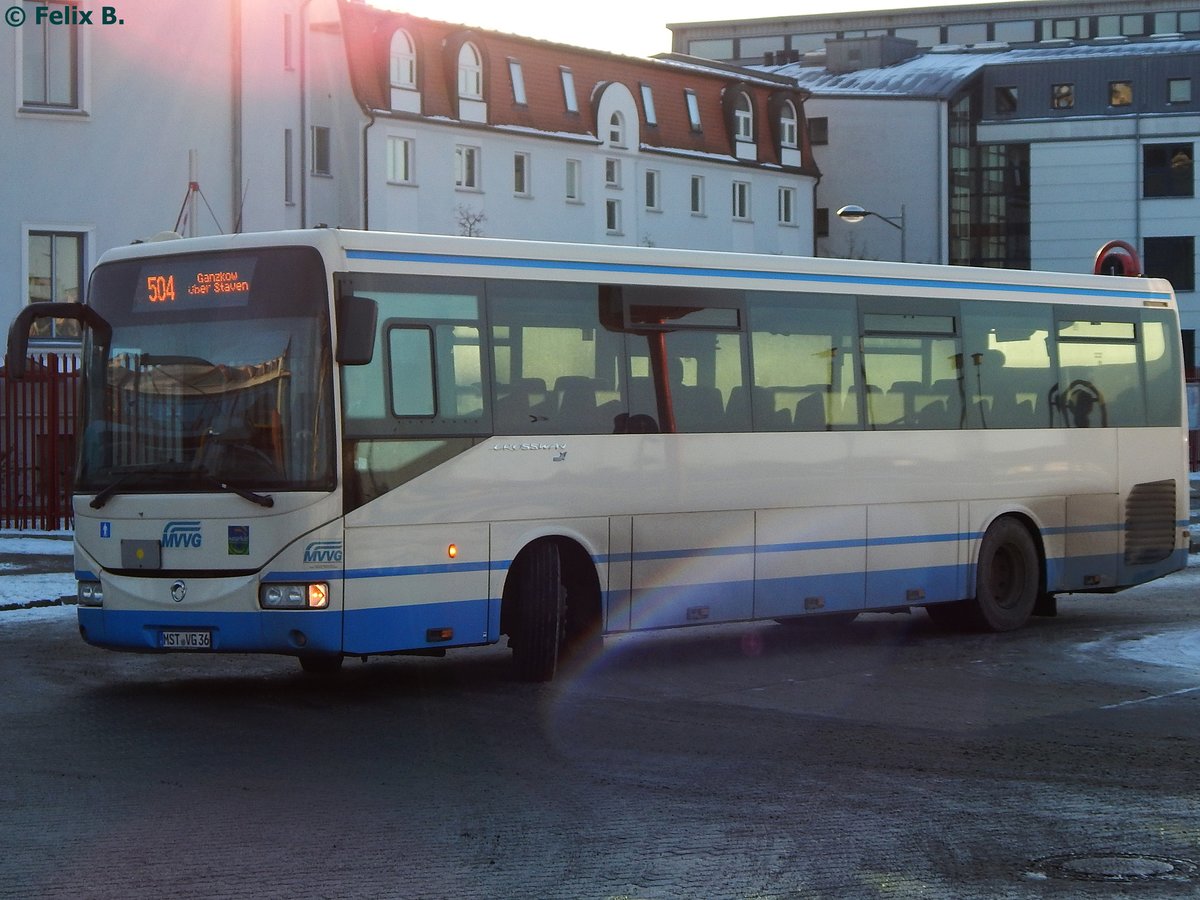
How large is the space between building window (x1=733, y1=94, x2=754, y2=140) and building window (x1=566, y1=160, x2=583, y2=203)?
880cm

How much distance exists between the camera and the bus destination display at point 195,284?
12.3 metres

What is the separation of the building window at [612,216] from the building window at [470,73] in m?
7.36

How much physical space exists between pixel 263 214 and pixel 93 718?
3301 cm

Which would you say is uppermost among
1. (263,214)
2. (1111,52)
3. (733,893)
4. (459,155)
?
(1111,52)

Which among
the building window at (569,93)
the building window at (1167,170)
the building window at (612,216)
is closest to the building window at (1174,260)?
the building window at (1167,170)

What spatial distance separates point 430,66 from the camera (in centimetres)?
6003

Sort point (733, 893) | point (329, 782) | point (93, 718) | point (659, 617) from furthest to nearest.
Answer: point (659, 617)
point (93, 718)
point (329, 782)
point (733, 893)

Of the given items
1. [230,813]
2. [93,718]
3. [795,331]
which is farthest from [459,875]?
[795,331]

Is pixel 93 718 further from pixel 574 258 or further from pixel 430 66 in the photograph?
pixel 430 66

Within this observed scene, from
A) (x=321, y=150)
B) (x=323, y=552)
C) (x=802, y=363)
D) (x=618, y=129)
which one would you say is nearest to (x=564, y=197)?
(x=618, y=129)

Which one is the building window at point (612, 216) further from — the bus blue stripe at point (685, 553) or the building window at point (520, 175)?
the bus blue stripe at point (685, 553)

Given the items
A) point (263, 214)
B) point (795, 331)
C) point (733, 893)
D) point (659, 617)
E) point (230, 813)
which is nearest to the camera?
point (733, 893)

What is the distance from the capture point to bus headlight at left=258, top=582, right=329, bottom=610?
11.9 metres

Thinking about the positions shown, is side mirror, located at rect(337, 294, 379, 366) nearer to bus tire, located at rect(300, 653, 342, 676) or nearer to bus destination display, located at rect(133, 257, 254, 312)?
bus destination display, located at rect(133, 257, 254, 312)
